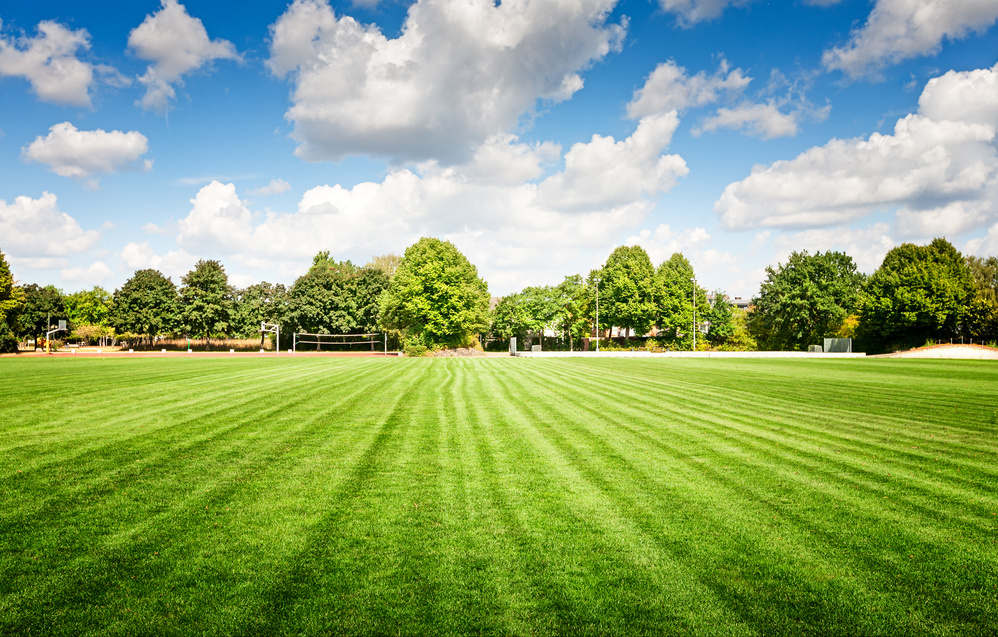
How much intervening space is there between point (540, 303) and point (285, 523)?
67.7m

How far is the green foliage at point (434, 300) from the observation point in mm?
58188

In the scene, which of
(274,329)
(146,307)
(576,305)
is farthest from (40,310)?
(576,305)

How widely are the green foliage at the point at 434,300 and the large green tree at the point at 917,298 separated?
156 ft

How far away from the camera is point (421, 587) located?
4.06m

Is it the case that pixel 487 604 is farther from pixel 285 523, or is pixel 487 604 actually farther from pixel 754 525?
pixel 754 525

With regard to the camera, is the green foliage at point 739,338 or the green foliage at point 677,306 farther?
the green foliage at point 677,306

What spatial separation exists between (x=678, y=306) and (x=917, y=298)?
86.3 ft

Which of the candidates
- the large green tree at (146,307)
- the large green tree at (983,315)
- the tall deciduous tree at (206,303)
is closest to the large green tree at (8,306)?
the large green tree at (146,307)

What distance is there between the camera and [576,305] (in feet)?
247

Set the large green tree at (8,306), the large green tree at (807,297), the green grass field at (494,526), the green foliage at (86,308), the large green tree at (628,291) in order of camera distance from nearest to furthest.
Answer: the green grass field at (494,526) → the large green tree at (8,306) → the large green tree at (807,297) → the large green tree at (628,291) → the green foliage at (86,308)

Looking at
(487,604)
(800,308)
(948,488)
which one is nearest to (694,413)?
(948,488)

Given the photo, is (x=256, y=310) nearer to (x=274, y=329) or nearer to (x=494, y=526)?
(x=274, y=329)

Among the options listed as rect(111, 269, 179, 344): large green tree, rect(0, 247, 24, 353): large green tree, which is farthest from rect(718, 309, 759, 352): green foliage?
rect(0, 247, 24, 353): large green tree

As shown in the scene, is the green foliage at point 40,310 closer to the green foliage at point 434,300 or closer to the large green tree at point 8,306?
the large green tree at point 8,306
